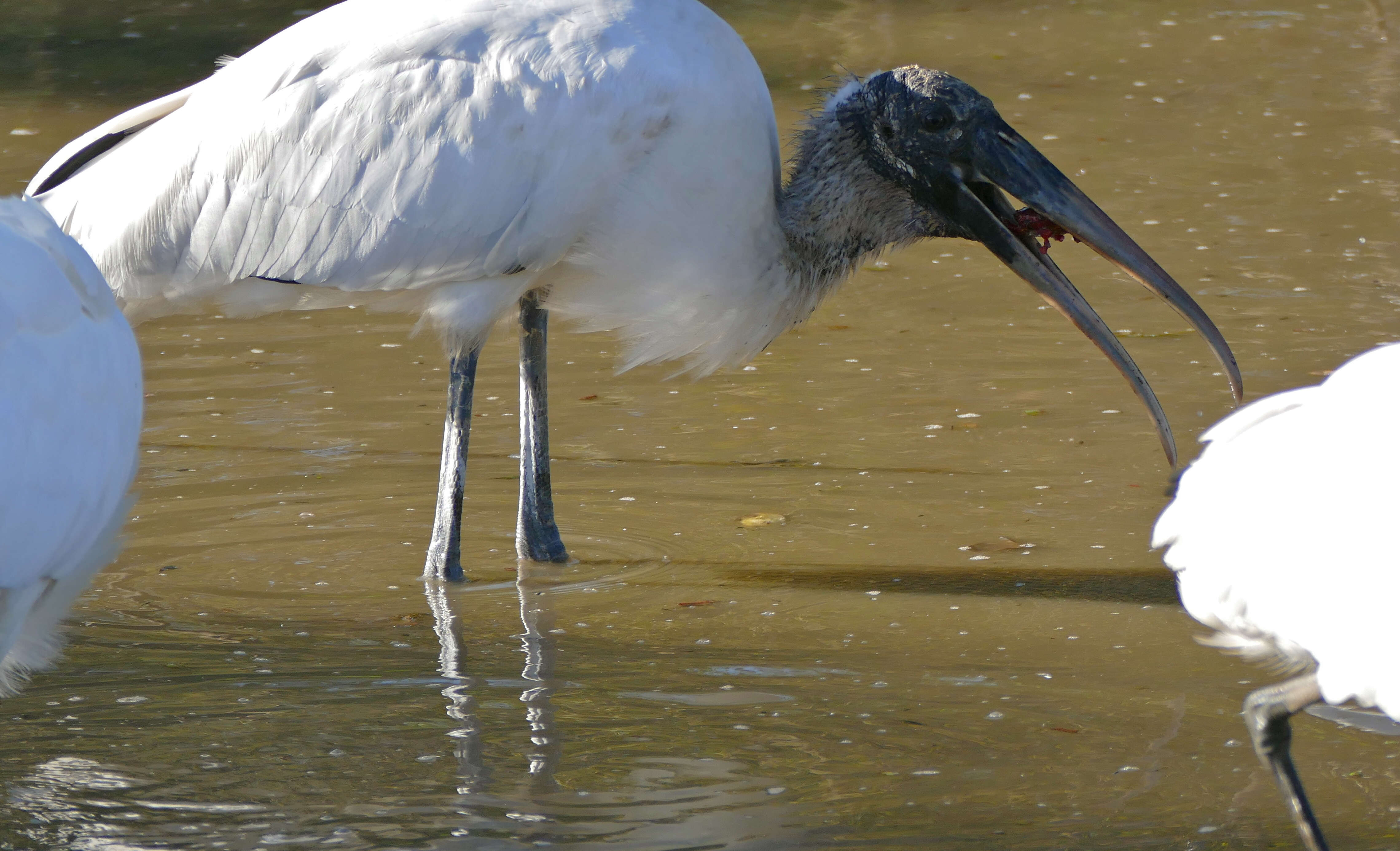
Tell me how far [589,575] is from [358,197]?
121 cm

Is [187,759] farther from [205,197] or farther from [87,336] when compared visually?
[205,197]

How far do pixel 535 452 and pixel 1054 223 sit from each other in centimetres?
157

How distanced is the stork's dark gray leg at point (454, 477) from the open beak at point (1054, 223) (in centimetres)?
138

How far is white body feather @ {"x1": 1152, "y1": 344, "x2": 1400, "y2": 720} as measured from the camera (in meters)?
3.08

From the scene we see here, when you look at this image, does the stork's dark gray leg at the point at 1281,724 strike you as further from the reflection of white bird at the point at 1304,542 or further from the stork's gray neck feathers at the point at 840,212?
the stork's gray neck feathers at the point at 840,212

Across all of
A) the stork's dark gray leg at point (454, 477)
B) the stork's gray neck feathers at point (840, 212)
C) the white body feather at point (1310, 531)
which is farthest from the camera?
the stork's gray neck feathers at point (840, 212)

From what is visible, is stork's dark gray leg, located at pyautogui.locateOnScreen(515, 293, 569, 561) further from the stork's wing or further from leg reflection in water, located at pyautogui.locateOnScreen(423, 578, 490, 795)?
the stork's wing

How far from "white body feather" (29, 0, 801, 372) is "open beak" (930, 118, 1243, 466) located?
554 mm

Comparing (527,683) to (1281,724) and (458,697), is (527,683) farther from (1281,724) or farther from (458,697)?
(1281,724)

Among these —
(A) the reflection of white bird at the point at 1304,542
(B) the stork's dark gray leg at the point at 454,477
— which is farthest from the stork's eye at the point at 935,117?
(A) the reflection of white bird at the point at 1304,542

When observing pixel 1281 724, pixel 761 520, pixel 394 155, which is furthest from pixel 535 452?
pixel 1281 724

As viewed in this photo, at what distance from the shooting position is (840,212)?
4.84 meters

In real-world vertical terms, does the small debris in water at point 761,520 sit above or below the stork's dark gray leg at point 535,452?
below

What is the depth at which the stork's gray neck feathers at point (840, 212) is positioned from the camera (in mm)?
4844
